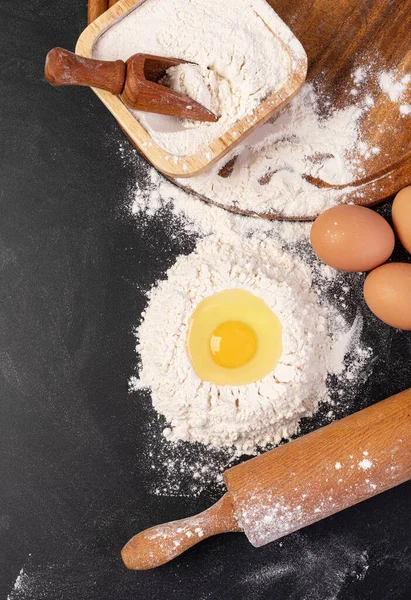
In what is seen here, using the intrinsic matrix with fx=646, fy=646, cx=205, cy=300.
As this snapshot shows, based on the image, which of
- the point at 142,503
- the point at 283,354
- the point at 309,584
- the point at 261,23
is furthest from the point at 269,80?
the point at 309,584

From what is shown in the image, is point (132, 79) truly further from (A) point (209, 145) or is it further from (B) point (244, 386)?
(B) point (244, 386)

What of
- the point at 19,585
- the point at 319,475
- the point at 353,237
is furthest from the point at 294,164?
the point at 19,585

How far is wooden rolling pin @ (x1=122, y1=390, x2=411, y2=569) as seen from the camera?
4.11 feet

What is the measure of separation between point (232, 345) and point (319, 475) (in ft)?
1.02

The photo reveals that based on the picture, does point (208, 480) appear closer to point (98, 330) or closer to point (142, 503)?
point (142, 503)

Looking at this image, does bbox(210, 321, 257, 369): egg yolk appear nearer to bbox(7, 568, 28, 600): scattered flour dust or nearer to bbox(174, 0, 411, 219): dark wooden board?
bbox(174, 0, 411, 219): dark wooden board

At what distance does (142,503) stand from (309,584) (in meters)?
0.40

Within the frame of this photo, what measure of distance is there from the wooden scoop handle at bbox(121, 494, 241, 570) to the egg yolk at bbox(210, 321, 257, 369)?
0.90 ft

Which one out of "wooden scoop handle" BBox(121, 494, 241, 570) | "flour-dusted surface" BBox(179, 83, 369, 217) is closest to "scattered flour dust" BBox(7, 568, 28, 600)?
"wooden scoop handle" BBox(121, 494, 241, 570)

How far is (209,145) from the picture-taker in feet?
3.97

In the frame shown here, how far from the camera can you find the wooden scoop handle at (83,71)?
1.04 m

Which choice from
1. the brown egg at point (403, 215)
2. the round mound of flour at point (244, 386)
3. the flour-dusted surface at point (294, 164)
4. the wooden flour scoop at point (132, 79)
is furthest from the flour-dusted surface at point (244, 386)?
the wooden flour scoop at point (132, 79)

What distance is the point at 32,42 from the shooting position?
4.75 feet

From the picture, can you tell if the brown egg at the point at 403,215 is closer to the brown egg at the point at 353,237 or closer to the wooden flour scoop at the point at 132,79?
the brown egg at the point at 353,237
